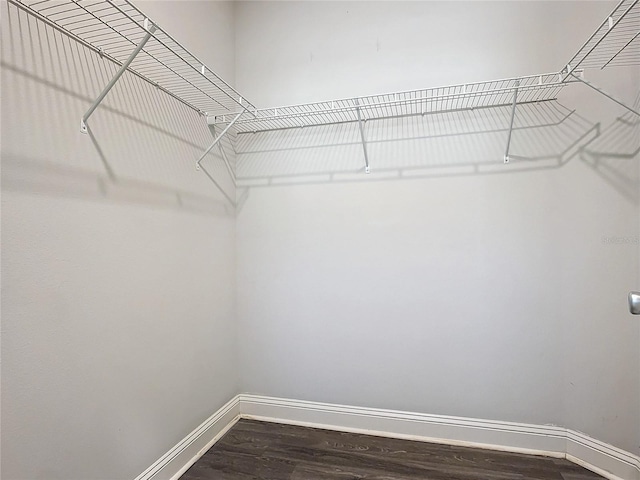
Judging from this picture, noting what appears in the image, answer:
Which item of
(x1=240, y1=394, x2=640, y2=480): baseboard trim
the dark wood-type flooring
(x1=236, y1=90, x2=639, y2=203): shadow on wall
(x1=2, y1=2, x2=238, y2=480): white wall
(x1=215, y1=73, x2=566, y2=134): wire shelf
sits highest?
(x1=215, y1=73, x2=566, y2=134): wire shelf

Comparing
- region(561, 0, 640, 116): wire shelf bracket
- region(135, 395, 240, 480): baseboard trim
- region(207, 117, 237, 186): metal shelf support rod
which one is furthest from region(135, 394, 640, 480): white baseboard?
region(561, 0, 640, 116): wire shelf bracket

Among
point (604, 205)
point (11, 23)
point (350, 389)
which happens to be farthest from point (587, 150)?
point (11, 23)

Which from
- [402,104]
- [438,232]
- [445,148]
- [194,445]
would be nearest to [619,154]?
[445,148]

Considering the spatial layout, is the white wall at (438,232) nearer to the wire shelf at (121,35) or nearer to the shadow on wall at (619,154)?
the shadow on wall at (619,154)

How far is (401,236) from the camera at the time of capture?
6.16 feet

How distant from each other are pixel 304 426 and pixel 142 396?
994 millimetres

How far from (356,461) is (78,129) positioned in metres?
1.88

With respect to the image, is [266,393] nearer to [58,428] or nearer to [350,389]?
[350,389]

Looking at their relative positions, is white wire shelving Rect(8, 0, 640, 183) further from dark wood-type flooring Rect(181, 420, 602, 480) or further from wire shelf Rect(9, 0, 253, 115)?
dark wood-type flooring Rect(181, 420, 602, 480)

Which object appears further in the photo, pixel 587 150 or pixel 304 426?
pixel 304 426

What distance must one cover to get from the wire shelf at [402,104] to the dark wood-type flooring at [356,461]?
1.77 metres

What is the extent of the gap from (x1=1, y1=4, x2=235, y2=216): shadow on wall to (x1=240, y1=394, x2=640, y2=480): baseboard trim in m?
1.33

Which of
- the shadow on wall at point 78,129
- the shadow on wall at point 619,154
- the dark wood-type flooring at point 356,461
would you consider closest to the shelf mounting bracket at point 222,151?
the shadow on wall at point 78,129

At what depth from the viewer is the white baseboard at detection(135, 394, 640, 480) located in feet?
4.97
